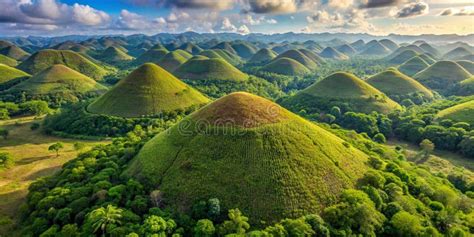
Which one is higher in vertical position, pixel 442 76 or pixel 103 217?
pixel 442 76

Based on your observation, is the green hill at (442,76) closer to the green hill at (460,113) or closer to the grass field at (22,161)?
the green hill at (460,113)

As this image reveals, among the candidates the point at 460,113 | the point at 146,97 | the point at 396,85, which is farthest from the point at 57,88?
the point at 460,113

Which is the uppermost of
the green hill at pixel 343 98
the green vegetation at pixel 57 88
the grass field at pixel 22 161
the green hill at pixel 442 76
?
the green hill at pixel 442 76

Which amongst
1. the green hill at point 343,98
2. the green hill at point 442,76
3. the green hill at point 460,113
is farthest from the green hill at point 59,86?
the green hill at point 442,76

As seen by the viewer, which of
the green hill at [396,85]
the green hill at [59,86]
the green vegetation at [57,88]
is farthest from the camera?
the green hill at [396,85]

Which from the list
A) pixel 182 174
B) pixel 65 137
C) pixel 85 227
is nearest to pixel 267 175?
pixel 182 174

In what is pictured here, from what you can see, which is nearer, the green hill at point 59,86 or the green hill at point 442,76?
the green hill at point 59,86

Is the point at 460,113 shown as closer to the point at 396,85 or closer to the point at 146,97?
the point at 396,85

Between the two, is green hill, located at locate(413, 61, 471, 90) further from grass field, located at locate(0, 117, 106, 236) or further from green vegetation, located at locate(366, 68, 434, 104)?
grass field, located at locate(0, 117, 106, 236)
